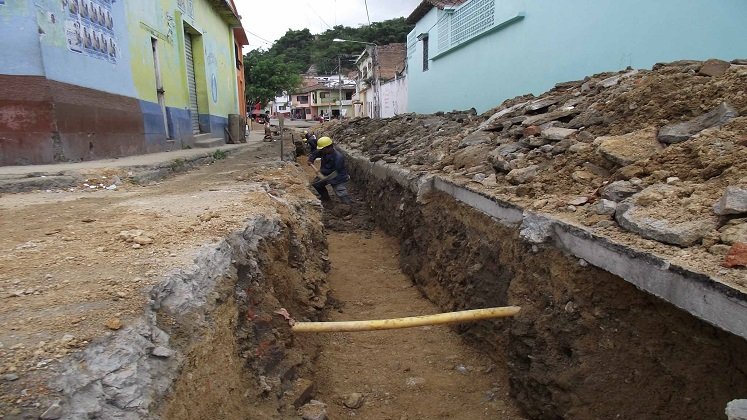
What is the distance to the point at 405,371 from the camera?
12.0ft

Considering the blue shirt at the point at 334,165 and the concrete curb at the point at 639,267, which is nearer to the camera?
the concrete curb at the point at 639,267

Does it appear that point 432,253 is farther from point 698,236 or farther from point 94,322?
point 94,322

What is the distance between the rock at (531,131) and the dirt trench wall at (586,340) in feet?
4.28

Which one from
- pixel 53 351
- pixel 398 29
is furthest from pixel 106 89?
pixel 398 29

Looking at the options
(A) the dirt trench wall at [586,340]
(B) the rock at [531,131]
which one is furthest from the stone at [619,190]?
(B) the rock at [531,131]

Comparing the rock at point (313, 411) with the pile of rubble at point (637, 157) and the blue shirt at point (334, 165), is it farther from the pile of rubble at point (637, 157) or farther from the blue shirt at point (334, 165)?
the blue shirt at point (334, 165)

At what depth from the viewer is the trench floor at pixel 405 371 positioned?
10.4 ft

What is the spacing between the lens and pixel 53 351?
4.75 feet

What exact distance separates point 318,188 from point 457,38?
17.7ft

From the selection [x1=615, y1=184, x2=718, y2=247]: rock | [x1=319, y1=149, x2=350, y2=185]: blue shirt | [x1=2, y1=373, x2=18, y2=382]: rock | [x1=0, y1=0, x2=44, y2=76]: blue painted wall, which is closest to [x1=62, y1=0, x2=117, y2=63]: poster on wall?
[x1=0, y1=0, x2=44, y2=76]: blue painted wall

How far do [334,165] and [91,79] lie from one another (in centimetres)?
406

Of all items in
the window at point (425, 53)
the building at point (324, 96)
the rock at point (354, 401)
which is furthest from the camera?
the building at point (324, 96)

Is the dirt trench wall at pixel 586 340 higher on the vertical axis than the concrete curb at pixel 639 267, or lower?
lower

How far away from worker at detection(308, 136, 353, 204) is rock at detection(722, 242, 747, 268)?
6.87 m
